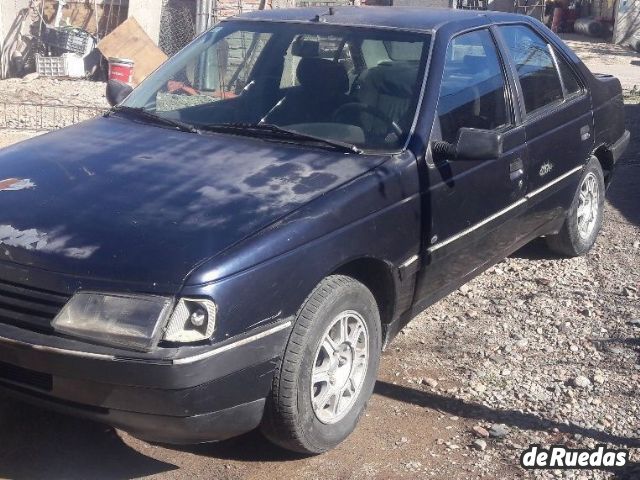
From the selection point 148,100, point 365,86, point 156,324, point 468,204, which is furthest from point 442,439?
point 148,100

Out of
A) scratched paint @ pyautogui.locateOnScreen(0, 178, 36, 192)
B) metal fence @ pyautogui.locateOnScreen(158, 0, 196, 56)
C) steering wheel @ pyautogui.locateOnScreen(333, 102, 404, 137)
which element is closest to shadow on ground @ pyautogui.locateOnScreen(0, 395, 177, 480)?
scratched paint @ pyautogui.locateOnScreen(0, 178, 36, 192)

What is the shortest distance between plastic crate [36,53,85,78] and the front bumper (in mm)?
12741

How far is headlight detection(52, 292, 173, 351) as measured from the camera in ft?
10.0

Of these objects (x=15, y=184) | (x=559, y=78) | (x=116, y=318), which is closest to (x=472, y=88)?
(x=559, y=78)

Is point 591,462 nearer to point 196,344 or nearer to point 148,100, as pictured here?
point 196,344

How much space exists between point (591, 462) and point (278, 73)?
254cm

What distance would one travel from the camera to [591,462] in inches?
146

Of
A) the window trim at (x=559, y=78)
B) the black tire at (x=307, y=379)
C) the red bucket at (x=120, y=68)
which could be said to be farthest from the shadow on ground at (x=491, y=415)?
the red bucket at (x=120, y=68)

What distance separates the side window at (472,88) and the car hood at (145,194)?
65 cm

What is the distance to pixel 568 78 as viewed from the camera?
19.1ft

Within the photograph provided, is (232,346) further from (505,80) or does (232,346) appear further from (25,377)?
(505,80)

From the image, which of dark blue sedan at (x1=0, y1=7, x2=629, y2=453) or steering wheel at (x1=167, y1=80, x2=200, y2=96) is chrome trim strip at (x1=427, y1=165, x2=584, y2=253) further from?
steering wheel at (x1=167, y1=80, x2=200, y2=96)

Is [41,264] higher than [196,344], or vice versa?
[41,264]

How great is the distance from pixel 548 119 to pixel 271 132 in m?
1.93
